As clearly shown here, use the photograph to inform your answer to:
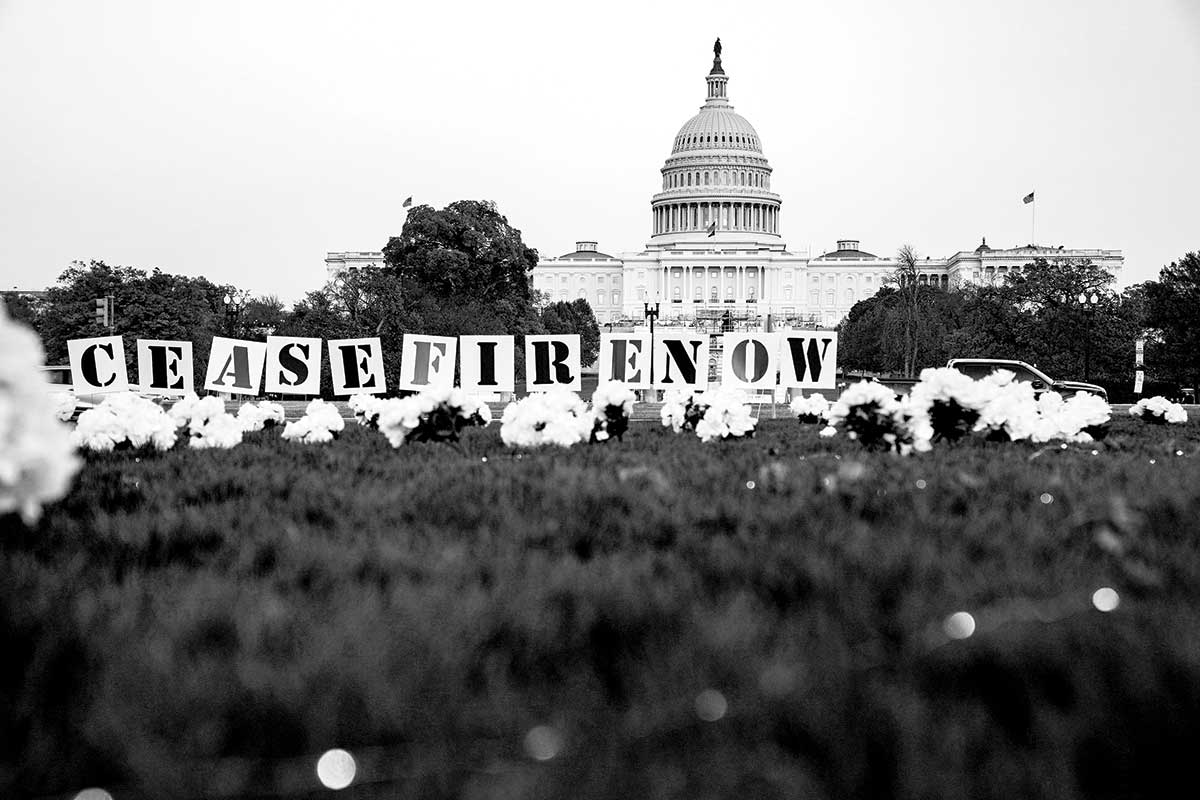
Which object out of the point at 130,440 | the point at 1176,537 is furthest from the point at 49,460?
the point at 130,440

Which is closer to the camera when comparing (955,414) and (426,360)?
(955,414)

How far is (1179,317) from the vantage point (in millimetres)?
38062

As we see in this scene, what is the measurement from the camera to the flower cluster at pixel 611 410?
10.6 m

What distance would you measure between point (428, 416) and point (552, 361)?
1000cm

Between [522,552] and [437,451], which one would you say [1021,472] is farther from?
[437,451]

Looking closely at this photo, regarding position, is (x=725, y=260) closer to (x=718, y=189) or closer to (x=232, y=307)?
(x=718, y=189)

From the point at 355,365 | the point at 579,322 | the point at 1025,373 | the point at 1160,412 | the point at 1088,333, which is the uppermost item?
the point at 579,322

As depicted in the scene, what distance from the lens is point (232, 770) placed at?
2.44m

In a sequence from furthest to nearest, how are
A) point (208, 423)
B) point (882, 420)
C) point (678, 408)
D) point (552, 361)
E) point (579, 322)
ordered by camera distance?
point (579, 322) → point (552, 361) → point (678, 408) → point (208, 423) → point (882, 420)

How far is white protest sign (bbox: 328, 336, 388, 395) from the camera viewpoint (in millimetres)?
19578

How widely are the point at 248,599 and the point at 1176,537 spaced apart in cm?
325

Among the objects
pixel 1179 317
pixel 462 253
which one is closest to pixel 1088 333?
pixel 1179 317

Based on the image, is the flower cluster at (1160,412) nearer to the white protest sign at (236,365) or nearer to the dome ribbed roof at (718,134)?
the white protest sign at (236,365)

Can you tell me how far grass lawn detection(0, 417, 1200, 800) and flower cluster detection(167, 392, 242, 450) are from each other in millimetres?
4822
